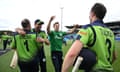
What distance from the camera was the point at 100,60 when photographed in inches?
215

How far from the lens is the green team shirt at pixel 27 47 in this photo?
9.88 meters

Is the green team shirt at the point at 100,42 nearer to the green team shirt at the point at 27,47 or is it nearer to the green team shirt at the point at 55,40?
the green team shirt at the point at 27,47

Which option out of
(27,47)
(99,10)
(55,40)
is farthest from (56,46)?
(99,10)

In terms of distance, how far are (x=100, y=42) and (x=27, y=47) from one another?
15.2 ft

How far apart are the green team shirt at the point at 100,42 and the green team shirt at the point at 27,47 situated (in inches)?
175

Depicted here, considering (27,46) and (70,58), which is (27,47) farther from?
(70,58)

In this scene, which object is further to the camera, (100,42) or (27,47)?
(27,47)

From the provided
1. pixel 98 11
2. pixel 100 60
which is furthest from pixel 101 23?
pixel 100 60

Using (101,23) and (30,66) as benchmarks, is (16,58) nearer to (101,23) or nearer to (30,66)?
(30,66)

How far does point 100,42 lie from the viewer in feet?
17.9

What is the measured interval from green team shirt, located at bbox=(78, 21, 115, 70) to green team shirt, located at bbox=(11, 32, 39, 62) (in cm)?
445

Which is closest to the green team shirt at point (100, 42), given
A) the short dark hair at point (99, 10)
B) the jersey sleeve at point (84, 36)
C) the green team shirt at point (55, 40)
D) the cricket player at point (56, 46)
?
the jersey sleeve at point (84, 36)

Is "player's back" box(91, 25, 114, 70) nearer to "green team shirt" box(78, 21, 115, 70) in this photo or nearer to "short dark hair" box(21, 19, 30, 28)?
"green team shirt" box(78, 21, 115, 70)

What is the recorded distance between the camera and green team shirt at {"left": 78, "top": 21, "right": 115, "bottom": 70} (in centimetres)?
535
